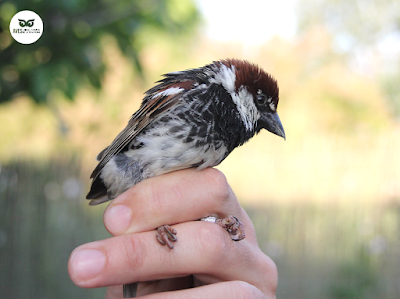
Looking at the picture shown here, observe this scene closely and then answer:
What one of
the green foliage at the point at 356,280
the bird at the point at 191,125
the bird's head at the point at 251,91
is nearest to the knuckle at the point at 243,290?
the bird at the point at 191,125

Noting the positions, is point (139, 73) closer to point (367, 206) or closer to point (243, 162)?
point (243, 162)

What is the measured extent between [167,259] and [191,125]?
601 mm

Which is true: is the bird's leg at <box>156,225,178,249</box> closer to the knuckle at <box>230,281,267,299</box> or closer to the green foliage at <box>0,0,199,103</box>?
the knuckle at <box>230,281,267,299</box>

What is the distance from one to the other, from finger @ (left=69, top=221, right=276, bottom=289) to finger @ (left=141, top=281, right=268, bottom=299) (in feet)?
0.27

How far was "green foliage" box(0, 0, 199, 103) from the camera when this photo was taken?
2.10 m

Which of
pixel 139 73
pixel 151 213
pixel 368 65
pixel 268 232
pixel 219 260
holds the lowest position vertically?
pixel 268 232

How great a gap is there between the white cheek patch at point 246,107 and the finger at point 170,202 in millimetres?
386

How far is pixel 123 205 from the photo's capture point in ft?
4.66

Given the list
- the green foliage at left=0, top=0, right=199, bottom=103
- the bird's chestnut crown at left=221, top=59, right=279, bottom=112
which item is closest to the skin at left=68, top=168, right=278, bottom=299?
the bird's chestnut crown at left=221, top=59, right=279, bottom=112

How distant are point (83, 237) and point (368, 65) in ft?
54.1

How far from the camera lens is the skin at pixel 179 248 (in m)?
1.24

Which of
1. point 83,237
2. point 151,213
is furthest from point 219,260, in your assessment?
point 83,237

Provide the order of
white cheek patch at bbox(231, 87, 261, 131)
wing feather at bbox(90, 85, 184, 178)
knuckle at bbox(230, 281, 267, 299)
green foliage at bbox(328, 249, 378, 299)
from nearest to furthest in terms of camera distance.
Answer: knuckle at bbox(230, 281, 267, 299)
wing feather at bbox(90, 85, 184, 178)
white cheek patch at bbox(231, 87, 261, 131)
green foliage at bbox(328, 249, 378, 299)

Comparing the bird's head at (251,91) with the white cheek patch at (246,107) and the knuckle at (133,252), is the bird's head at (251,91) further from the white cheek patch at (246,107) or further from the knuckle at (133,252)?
the knuckle at (133,252)
